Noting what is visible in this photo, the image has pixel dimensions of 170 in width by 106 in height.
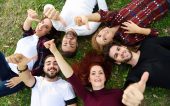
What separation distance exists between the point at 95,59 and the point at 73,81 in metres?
0.64

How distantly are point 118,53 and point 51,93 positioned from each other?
4.19 feet

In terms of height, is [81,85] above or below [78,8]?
below

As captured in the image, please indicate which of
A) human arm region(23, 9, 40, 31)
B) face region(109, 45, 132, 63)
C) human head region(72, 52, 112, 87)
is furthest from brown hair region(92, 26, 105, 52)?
human arm region(23, 9, 40, 31)

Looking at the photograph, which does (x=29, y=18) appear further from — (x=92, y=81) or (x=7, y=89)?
(x=92, y=81)

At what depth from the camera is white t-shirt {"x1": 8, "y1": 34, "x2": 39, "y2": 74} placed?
20.3ft

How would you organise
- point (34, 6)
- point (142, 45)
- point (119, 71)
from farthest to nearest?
point (34, 6) → point (119, 71) → point (142, 45)

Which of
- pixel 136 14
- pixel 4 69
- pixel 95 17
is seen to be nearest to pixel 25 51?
pixel 4 69

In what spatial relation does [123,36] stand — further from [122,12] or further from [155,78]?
[155,78]

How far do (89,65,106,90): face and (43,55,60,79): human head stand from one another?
586 millimetres

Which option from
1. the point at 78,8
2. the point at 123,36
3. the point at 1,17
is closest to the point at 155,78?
the point at 123,36

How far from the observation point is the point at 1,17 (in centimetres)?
734

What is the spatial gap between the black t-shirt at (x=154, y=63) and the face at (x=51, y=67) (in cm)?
116

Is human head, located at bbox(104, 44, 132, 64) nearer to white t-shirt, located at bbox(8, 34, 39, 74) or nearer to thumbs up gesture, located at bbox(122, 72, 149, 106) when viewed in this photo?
white t-shirt, located at bbox(8, 34, 39, 74)

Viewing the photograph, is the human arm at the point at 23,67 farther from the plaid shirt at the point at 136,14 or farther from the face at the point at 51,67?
the plaid shirt at the point at 136,14
